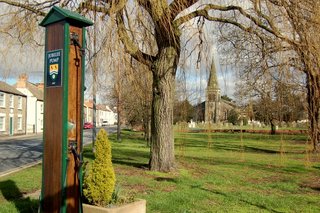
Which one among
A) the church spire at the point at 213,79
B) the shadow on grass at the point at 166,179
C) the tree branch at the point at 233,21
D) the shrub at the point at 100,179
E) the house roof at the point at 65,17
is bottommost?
the shadow on grass at the point at 166,179

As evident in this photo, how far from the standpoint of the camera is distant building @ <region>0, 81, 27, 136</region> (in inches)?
1576

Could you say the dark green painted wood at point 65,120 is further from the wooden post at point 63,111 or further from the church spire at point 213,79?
the church spire at point 213,79

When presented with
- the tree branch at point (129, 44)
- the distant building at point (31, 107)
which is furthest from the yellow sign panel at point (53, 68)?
the distant building at point (31, 107)

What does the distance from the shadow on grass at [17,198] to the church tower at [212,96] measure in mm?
4330

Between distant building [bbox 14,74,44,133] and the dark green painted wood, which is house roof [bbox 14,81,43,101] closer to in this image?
distant building [bbox 14,74,44,133]

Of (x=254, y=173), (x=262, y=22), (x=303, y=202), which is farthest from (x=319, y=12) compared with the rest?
(x=254, y=173)

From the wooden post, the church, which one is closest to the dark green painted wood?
the wooden post

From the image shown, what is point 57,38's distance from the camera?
16.8 ft

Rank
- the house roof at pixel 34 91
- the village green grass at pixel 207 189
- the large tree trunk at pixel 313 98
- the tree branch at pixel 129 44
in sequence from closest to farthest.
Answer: the village green grass at pixel 207 189 → the large tree trunk at pixel 313 98 → the tree branch at pixel 129 44 → the house roof at pixel 34 91

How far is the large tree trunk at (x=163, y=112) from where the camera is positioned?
11133 millimetres

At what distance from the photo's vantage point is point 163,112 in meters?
11.3

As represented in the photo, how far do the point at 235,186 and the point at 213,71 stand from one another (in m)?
3.26

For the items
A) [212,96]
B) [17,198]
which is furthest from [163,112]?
[17,198]

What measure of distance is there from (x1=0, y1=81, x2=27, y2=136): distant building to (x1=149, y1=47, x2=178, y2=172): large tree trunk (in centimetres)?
3215
